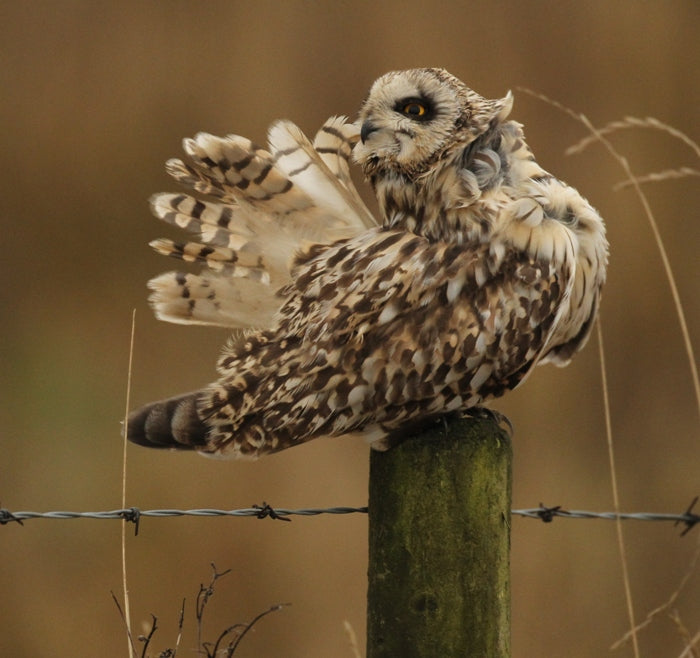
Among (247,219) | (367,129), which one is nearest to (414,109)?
(367,129)

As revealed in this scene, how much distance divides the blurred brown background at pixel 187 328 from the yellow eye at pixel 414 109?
3.49 meters

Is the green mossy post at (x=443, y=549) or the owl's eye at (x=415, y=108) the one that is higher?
the owl's eye at (x=415, y=108)

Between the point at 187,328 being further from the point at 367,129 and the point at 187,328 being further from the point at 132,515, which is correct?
the point at 132,515

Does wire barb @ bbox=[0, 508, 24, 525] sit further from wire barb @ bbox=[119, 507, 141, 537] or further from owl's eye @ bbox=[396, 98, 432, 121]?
owl's eye @ bbox=[396, 98, 432, 121]

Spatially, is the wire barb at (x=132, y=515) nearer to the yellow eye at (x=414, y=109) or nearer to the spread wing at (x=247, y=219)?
the spread wing at (x=247, y=219)

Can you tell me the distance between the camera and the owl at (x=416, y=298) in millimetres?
3391

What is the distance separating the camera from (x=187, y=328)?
693 centimetres

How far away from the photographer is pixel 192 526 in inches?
278

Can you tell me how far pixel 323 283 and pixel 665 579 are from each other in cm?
470

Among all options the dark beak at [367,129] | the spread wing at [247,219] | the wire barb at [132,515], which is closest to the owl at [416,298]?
the dark beak at [367,129]

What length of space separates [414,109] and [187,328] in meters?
3.62

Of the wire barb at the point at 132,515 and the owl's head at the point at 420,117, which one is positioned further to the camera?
the owl's head at the point at 420,117

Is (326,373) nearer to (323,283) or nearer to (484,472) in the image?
(323,283)

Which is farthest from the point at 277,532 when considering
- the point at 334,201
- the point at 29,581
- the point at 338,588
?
the point at 334,201
